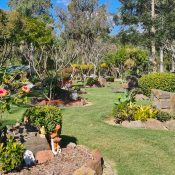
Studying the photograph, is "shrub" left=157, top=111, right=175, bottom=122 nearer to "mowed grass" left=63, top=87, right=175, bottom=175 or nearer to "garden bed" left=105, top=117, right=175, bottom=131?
"garden bed" left=105, top=117, right=175, bottom=131

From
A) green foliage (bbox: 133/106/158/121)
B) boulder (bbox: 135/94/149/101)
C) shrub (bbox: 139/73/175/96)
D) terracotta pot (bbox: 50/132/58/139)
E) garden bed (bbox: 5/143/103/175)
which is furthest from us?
shrub (bbox: 139/73/175/96)

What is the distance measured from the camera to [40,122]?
9.60 m

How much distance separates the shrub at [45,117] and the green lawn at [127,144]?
1.55 meters

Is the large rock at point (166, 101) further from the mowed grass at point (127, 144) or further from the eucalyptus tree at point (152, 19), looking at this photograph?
the eucalyptus tree at point (152, 19)

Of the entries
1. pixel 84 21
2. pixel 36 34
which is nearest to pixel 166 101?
pixel 36 34

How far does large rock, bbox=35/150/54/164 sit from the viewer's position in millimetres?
8586

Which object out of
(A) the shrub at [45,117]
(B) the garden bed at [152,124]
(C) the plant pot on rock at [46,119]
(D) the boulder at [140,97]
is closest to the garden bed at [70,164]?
(C) the plant pot on rock at [46,119]

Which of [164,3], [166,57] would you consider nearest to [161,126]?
[164,3]

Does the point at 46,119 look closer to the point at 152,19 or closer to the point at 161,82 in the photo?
the point at 161,82

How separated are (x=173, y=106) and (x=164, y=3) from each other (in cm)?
2740

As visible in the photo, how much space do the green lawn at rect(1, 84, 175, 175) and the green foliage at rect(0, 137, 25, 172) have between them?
7.74ft

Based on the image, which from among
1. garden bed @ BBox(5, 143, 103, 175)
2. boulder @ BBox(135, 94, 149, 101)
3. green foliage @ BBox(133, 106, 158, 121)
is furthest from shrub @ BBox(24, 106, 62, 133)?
boulder @ BBox(135, 94, 149, 101)

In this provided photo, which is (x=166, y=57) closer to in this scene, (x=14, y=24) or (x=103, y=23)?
(x=103, y=23)

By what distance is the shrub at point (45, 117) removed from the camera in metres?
9.52
